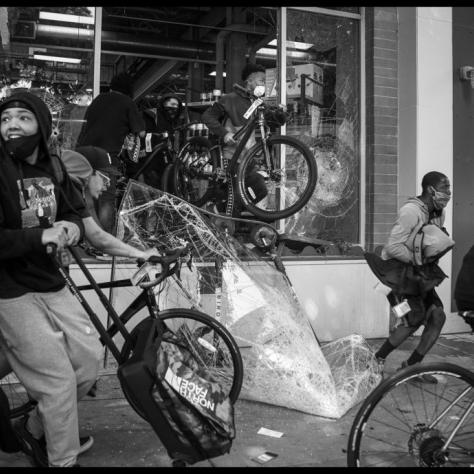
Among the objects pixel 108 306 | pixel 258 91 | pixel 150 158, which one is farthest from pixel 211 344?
pixel 150 158

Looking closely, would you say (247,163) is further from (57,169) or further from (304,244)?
(57,169)

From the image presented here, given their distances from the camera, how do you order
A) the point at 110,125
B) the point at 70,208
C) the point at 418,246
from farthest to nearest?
the point at 110,125, the point at 418,246, the point at 70,208

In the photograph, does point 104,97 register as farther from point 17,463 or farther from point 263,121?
point 17,463

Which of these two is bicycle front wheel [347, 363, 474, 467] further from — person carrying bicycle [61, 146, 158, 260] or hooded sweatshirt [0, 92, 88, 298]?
hooded sweatshirt [0, 92, 88, 298]

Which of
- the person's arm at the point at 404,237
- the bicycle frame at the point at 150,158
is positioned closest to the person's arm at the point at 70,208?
the person's arm at the point at 404,237

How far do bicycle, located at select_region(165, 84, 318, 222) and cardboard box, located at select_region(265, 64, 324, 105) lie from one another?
2.75 feet

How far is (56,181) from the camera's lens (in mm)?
3209

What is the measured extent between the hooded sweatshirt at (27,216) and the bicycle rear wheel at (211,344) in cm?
118

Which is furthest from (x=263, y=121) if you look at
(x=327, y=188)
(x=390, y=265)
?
(x=390, y=265)

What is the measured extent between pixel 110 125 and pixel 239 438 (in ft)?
11.5

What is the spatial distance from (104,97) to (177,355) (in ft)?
12.6

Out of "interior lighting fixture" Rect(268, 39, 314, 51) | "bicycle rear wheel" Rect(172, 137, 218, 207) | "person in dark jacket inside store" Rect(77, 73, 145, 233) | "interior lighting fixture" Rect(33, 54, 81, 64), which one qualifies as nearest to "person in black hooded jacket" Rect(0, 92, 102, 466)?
"person in dark jacket inside store" Rect(77, 73, 145, 233)

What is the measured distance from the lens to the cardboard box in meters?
7.23

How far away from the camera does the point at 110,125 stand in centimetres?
606
